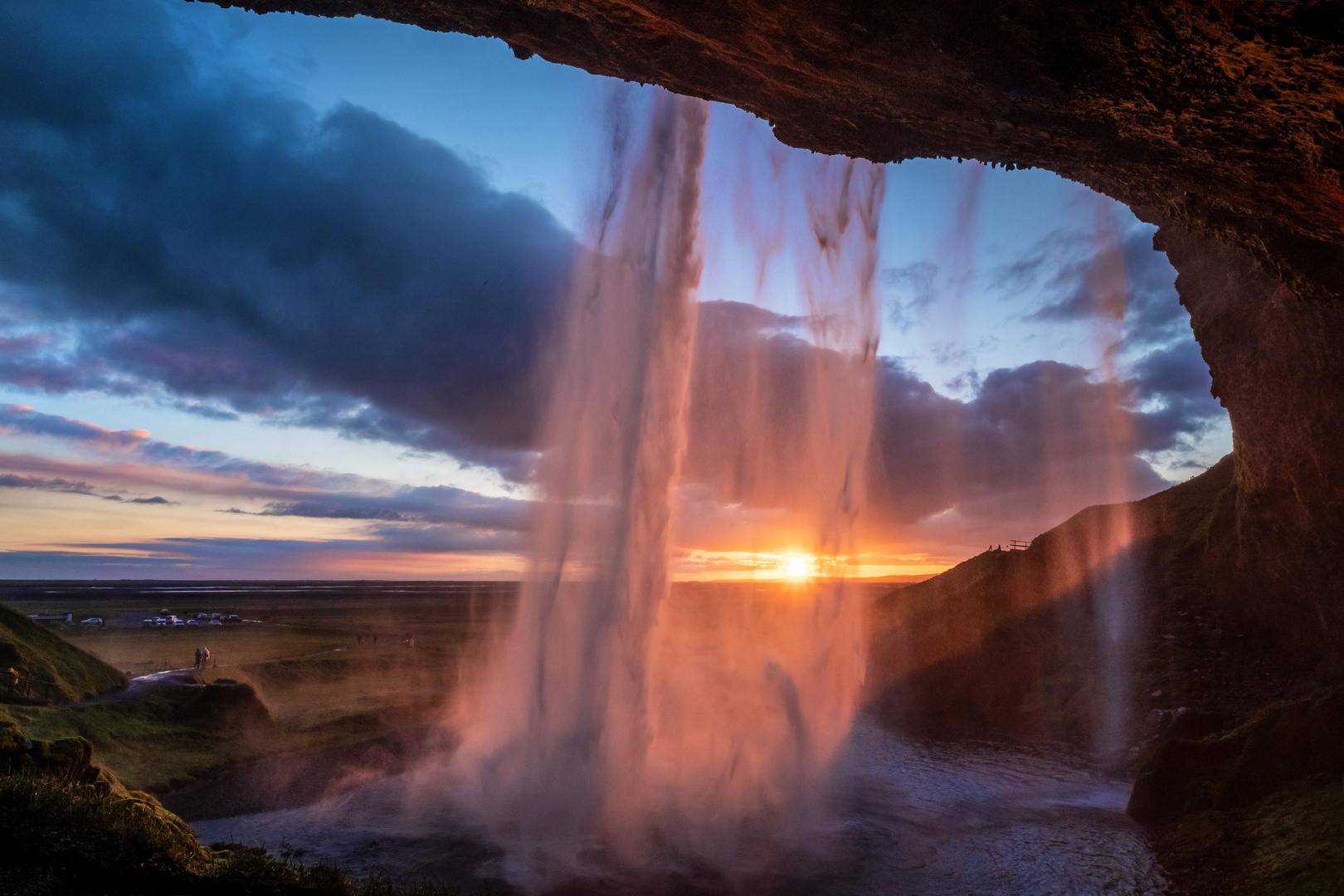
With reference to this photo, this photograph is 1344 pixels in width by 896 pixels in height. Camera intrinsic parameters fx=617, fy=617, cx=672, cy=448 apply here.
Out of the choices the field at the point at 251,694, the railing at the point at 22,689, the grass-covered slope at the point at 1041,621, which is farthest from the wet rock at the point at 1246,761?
the railing at the point at 22,689

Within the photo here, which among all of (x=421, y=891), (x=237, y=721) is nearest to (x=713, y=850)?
(x=421, y=891)

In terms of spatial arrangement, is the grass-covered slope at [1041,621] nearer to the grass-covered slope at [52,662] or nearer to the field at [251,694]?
the field at [251,694]

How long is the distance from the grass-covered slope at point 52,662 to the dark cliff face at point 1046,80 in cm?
2952

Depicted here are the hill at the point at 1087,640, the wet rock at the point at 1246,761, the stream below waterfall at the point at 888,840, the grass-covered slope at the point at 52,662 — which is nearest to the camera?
the stream below waterfall at the point at 888,840

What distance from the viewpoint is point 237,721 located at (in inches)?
1151

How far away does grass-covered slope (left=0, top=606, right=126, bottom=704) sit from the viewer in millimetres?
25625

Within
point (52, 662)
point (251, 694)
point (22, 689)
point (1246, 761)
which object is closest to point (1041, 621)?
point (1246, 761)

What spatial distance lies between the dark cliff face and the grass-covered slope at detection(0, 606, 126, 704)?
29.5m

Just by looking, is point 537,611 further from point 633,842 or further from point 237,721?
point 237,721

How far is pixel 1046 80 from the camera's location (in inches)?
397

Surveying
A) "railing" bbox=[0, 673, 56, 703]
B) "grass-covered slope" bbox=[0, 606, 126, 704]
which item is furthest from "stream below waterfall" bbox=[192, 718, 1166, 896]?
"grass-covered slope" bbox=[0, 606, 126, 704]

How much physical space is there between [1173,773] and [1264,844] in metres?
4.40

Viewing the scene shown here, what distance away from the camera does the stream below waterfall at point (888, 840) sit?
619 inches

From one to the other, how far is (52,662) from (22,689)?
2938 millimetres
